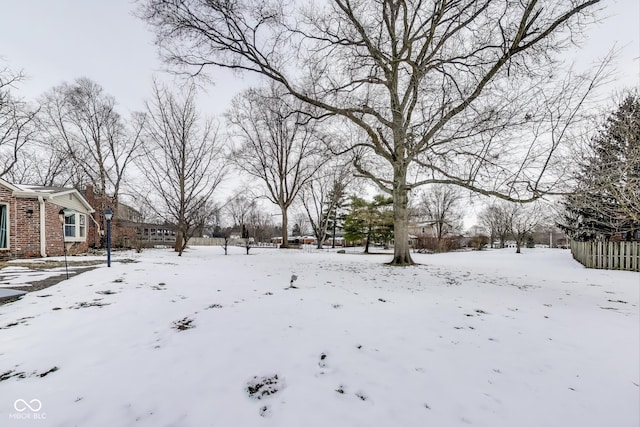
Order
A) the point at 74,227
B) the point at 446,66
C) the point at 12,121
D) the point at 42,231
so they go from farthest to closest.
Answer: the point at 12,121, the point at 74,227, the point at 42,231, the point at 446,66

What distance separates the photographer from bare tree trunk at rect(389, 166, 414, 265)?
9.80 metres

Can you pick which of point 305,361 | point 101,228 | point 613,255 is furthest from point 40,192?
point 613,255

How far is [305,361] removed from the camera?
98.9 inches

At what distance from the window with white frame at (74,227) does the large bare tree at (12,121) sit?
5408 millimetres

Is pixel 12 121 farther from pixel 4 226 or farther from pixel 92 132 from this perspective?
pixel 4 226

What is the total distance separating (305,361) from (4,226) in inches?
558

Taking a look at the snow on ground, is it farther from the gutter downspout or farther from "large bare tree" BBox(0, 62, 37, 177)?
"large bare tree" BBox(0, 62, 37, 177)

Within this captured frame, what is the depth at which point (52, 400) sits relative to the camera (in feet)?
6.07

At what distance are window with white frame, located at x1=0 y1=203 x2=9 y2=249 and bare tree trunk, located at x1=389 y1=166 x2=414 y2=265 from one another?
48.9 feet

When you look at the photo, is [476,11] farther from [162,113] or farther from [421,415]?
[162,113]

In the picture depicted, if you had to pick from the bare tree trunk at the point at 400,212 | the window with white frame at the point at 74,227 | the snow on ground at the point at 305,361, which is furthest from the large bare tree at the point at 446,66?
the window with white frame at the point at 74,227

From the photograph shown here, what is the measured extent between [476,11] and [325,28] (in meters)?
4.27

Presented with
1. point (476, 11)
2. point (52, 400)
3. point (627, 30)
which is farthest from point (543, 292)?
point (52, 400)

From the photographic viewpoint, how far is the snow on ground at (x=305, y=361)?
74.1 inches
